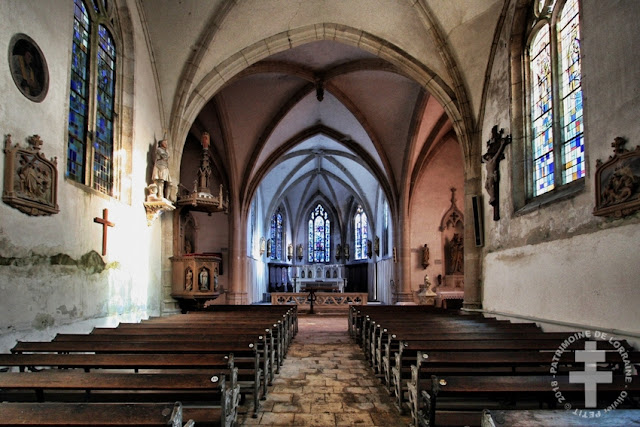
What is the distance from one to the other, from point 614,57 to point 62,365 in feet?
23.1

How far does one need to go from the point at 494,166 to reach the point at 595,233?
3697 millimetres

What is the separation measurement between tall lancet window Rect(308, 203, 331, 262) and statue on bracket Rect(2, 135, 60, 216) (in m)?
26.5

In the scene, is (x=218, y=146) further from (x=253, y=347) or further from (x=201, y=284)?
(x=253, y=347)

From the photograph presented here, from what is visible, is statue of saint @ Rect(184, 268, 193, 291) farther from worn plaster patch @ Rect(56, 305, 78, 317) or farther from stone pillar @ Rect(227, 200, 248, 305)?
stone pillar @ Rect(227, 200, 248, 305)

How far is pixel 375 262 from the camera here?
2683 centimetres

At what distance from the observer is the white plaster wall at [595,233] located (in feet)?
17.1

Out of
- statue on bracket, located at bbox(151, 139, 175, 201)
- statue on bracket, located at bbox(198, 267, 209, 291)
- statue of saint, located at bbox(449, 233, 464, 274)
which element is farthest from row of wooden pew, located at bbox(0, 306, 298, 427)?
statue of saint, located at bbox(449, 233, 464, 274)

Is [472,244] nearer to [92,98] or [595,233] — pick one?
[595,233]

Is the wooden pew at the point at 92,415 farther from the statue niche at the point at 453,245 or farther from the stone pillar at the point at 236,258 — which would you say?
the statue niche at the point at 453,245

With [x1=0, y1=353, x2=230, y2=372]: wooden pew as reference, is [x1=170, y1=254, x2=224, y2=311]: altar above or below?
above

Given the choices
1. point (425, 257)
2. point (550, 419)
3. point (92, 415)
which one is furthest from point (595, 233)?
point (425, 257)

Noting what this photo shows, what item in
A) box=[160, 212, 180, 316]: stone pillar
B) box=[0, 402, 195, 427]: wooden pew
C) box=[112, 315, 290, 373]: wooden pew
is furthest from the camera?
box=[160, 212, 180, 316]: stone pillar

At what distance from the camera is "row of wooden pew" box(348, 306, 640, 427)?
3.23 m

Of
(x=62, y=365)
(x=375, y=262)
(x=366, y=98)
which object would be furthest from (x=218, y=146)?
(x=62, y=365)
